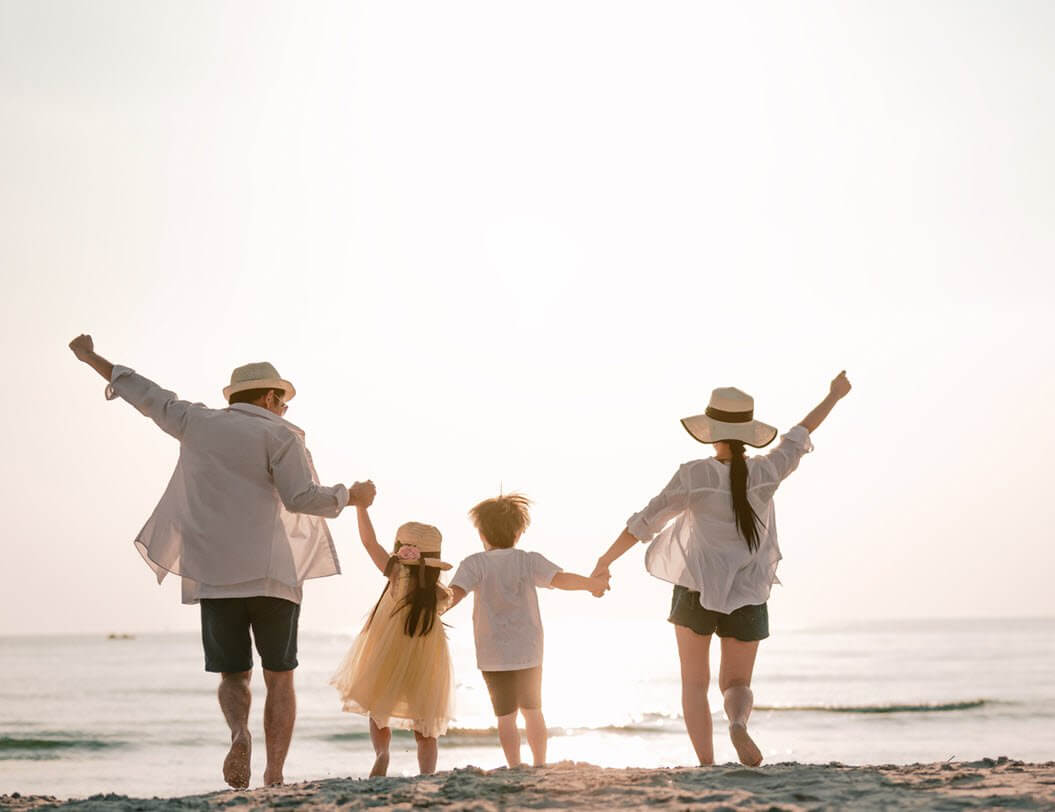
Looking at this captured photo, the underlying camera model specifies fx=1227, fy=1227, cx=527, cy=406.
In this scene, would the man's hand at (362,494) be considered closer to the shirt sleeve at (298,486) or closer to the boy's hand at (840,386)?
the shirt sleeve at (298,486)

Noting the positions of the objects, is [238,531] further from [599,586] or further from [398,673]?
[599,586]

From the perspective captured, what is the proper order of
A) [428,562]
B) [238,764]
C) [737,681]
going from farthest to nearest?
[428,562]
[737,681]
[238,764]

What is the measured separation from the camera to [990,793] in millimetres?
5000

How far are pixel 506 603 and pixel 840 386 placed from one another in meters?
2.35

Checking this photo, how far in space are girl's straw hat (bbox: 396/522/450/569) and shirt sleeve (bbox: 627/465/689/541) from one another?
4.10 feet

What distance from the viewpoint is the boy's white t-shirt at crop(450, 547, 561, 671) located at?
7215 millimetres

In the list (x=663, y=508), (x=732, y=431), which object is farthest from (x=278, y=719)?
(x=732, y=431)

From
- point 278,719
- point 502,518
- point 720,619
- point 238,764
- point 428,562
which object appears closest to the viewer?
point 238,764

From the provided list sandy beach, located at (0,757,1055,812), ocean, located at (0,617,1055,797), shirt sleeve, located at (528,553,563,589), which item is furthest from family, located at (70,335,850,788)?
ocean, located at (0,617,1055,797)

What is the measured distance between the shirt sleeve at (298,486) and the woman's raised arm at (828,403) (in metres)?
2.66

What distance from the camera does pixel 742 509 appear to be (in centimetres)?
654

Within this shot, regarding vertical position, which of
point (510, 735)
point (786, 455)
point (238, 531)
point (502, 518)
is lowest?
point (510, 735)

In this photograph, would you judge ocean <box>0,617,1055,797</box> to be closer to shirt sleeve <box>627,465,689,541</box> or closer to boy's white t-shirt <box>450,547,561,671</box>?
boy's white t-shirt <box>450,547,561,671</box>

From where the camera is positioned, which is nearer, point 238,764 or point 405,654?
point 238,764
